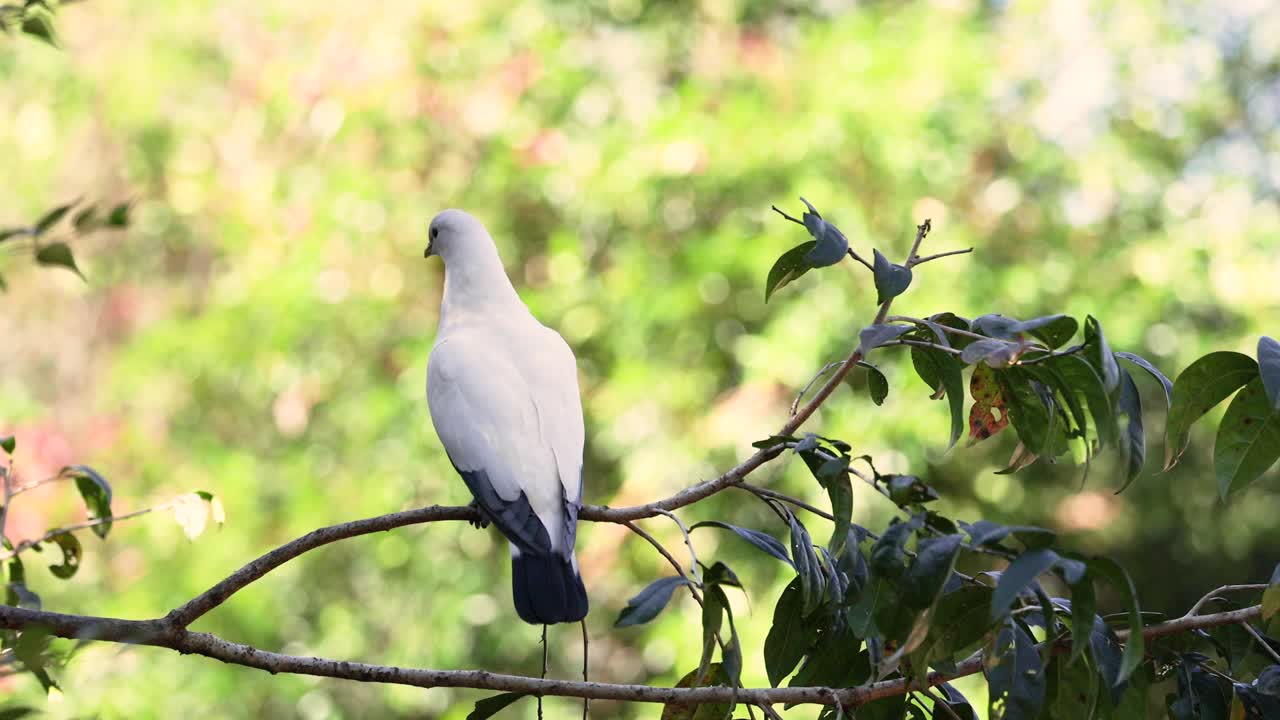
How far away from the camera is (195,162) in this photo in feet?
14.0

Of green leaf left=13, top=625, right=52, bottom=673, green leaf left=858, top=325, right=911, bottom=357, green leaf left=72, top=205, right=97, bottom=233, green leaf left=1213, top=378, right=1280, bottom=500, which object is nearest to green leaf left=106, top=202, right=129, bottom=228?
green leaf left=72, top=205, right=97, bottom=233

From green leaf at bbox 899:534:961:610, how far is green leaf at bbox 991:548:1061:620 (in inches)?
2.5

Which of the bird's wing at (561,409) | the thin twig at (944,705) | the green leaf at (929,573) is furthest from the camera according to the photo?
the bird's wing at (561,409)

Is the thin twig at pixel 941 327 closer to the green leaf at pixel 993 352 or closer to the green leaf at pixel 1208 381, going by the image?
the green leaf at pixel 993 352

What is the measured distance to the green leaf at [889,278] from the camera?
106cm

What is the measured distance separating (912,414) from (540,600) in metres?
2.00

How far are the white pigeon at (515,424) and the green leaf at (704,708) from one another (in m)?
0.23

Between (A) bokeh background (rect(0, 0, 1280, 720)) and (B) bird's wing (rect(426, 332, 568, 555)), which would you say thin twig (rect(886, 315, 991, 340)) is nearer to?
(B) bird's wing (rect(426, 332, 568, 555))

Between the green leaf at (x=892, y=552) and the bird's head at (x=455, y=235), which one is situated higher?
the green leaf at (x=892, y=552)

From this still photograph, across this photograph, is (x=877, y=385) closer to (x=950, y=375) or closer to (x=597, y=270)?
(x=950, y=375)

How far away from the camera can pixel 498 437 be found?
1753 mm

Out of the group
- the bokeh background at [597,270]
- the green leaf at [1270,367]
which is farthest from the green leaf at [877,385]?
the bokeh background at [597,270]

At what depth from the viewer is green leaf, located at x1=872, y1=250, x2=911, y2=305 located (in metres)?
1.06

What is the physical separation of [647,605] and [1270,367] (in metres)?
0.54
